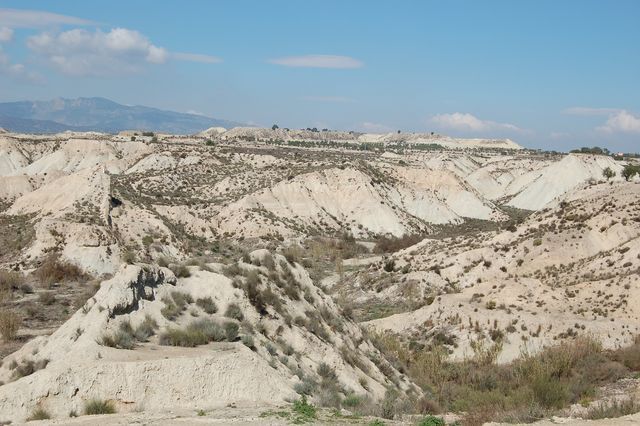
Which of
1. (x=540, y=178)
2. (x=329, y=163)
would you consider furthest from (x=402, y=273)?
(x=540, y=178)

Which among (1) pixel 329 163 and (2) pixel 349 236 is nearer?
(2) pixel 349 236

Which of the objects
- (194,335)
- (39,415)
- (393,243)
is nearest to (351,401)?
(194,335)

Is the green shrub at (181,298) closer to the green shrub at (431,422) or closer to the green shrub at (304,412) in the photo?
the green shrub at (304,412)

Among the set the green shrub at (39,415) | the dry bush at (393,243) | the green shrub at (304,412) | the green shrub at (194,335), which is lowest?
the dry bush at (393,243)

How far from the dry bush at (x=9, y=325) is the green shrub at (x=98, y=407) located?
9529mm

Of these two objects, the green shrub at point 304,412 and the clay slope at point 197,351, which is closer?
the green shrub at point 304,412

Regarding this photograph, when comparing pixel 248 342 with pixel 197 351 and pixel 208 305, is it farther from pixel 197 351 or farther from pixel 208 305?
pixel 208 305

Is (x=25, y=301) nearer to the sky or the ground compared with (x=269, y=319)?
nearer to the ground

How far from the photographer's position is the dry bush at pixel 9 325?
19006 millimetres

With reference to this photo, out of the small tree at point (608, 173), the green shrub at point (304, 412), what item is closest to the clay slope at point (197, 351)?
the green shrub at point (304, 412)

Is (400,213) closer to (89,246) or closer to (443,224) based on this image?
(443,224)

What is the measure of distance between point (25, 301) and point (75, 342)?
14064 mm

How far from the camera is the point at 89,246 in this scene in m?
34.9

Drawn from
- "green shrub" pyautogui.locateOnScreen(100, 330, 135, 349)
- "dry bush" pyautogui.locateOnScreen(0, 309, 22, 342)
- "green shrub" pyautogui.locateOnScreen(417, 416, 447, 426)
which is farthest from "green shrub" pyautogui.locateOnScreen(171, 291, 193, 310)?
"green shrub" pyautogui.locateOnScreen(417, 416, 447, 426)
